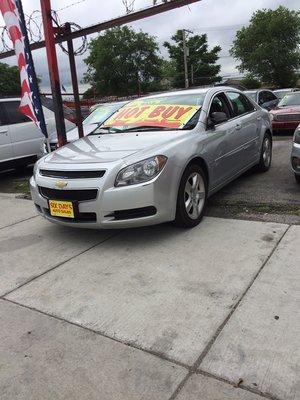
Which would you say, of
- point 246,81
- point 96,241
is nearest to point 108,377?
point 96,241

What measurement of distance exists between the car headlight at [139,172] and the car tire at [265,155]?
319 centimetres

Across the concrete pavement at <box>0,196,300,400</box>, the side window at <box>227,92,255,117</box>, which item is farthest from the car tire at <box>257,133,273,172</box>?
the concrete pavement at <box>0,196,300,400</box>

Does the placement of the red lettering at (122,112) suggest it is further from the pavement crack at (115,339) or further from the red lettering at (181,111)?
the pavement crack at (115,339)

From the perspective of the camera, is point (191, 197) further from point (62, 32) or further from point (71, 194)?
point (62, 32)

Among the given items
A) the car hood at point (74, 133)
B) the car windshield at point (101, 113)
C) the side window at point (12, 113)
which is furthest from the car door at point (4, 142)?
the car windshield at point (101, 113)

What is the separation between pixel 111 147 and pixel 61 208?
867mm

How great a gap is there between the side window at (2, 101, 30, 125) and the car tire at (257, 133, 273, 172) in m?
4.90

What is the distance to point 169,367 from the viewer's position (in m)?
2.50

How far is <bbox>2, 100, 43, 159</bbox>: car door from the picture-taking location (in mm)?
8562

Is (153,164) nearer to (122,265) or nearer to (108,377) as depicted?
(122,265)

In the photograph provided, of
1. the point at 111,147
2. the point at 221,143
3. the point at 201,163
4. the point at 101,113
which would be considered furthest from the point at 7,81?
the point at 201,163

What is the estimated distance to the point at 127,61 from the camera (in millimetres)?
47906

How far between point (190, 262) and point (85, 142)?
2.21 meters

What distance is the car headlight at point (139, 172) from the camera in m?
4.11
